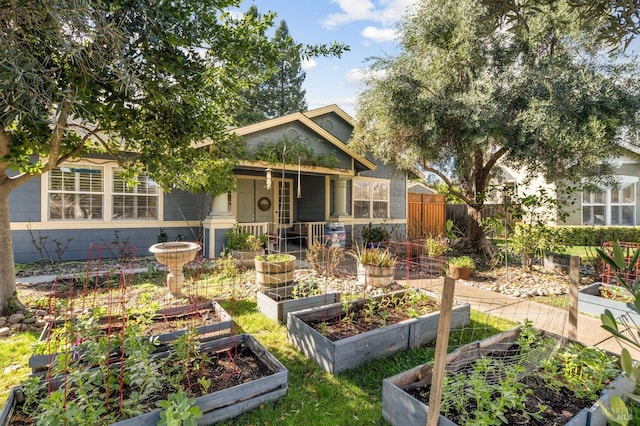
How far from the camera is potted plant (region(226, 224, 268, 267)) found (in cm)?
831

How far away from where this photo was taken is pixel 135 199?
28.4 ft

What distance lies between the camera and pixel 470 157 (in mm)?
8195

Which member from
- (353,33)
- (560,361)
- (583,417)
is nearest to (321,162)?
(353,33)

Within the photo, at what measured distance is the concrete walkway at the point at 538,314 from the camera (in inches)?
160

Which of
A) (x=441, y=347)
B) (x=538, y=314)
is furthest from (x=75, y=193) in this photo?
(x=538, y=314)

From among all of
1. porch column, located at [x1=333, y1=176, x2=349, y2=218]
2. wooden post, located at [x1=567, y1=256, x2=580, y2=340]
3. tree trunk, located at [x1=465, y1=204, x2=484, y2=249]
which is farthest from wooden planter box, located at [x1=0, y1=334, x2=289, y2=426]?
porch column, located at [x1=333, y1=176, x2=349, y2=218]

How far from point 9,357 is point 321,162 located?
26.0 ft

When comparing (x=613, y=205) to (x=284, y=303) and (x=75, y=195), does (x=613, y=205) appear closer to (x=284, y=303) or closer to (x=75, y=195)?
(x=284, y=303)

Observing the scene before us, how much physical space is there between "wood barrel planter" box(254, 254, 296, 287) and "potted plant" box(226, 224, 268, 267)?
2.69m

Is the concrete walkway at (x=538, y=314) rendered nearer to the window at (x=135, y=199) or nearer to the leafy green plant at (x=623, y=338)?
the leafy green plant at (x=623, y=338)

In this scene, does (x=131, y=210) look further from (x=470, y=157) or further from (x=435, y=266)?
(x=470, y=157)

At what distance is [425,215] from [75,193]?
42.1ft

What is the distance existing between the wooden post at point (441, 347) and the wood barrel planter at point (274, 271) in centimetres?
374

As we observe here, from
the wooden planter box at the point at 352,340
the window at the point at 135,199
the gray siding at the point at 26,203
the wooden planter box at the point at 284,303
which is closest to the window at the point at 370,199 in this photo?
the window at the point at 135,199
